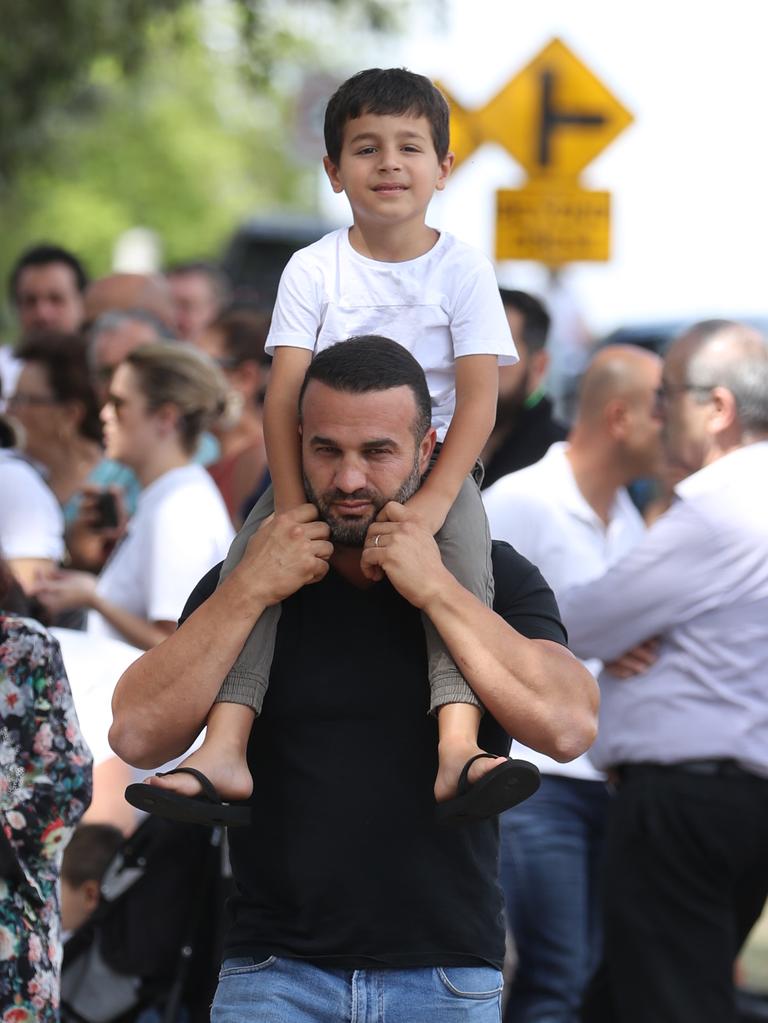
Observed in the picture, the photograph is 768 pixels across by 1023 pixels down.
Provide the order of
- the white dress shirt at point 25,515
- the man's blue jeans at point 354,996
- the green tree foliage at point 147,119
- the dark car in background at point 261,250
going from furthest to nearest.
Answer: the dark car in background at point 261,250
the green tree foliage at point 147,119
the white dress shirt at point 25,515
the man's blue jeans at point 354,996

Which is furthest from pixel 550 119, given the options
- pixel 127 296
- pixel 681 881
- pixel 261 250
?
pixel 261 250

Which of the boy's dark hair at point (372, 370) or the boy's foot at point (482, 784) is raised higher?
the boy's dark hair at point (372, 370)

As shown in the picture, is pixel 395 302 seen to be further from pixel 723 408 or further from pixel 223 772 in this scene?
pixel 723 408

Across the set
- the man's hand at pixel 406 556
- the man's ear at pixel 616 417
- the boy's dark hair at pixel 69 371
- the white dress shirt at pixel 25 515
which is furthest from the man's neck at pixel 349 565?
the boy's dark hair at pixel 69 371

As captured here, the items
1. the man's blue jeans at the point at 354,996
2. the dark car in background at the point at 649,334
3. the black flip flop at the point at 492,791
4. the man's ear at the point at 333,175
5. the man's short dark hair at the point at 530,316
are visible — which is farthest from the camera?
the dark car in background at the point at 649,334

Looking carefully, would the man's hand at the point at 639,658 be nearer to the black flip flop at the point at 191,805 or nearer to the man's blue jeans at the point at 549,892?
the man's blue jeans at the point at 549,892

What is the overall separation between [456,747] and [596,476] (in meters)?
2.88

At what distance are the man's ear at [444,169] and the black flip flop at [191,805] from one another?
4.62ft

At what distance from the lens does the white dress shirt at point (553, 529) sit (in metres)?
6.32

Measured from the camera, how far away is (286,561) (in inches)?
157

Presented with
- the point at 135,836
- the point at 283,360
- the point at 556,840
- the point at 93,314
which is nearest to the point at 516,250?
the point at 93,314

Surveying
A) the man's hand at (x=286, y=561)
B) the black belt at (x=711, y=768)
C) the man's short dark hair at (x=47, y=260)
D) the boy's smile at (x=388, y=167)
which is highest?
the man's short dark hair at (x=47, y=260)

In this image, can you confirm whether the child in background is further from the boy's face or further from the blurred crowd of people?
the boy's face

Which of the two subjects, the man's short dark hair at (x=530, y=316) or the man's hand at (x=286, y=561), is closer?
the man's hand at (x=286, y=561)
